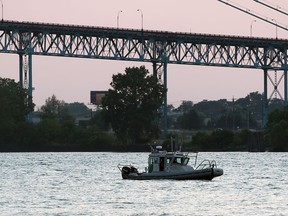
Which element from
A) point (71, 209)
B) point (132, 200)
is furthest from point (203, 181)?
point (71, 209)

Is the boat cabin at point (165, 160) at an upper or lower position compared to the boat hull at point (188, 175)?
upper

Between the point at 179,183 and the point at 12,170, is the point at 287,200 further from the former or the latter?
the point at 12,170

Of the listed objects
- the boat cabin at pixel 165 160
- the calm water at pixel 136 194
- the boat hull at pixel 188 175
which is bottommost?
the calm water at pixel 136 194

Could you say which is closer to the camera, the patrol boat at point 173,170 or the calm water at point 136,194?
the calm water at point 136,194

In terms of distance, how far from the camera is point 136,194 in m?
91.4

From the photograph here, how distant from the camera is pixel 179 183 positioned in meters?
103

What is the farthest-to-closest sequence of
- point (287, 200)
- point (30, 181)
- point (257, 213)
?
point (30, 181)
point (287, 200)
point (257, 213)

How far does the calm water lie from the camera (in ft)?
258

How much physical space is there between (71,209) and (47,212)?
7.51 feet

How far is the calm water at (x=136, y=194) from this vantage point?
78.8 m

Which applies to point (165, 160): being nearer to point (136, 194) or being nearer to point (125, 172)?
point (125, 172)

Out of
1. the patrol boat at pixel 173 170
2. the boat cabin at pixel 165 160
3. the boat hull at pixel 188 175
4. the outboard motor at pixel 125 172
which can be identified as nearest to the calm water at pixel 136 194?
the outboard motor at pixel 125 172

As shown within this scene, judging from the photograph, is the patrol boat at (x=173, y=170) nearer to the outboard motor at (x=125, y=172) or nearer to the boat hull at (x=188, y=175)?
the boat hull at (x=188, y=175)

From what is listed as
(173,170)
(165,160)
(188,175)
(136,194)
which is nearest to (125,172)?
(165,160)
